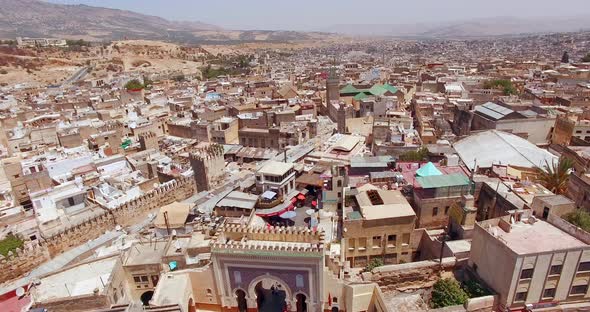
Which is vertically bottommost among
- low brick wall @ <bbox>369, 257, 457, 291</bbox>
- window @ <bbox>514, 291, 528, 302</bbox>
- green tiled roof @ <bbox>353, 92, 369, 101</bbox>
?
low brick wall @ <bbox>369, 257, 457, 291</bbox>

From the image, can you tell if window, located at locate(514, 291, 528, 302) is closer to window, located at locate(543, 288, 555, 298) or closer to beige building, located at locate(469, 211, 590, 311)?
beige building, located at locate(469, 211, 590, 311)

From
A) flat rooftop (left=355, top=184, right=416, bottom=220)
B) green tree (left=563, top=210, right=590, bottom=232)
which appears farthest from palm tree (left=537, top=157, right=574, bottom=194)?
flat rooftop (left=355, top=184, right=416, bottom=220)

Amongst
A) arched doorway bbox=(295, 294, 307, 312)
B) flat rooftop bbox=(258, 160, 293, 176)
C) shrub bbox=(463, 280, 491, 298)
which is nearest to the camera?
shrub bbox=(463, 280, 491, 298)

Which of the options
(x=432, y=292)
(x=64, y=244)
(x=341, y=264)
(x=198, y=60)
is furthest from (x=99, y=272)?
(x=198, y=60)

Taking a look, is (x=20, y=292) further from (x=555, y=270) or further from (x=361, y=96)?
(x=361, y=96)

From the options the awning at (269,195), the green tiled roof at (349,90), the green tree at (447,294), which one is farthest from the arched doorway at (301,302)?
the green tiled roof at (349,90)

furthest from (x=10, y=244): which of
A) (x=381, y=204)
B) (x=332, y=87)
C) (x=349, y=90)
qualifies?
(x=349, y=90)

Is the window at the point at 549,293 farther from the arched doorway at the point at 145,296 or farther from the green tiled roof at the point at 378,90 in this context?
the green tiled roof at the point at 378,90
